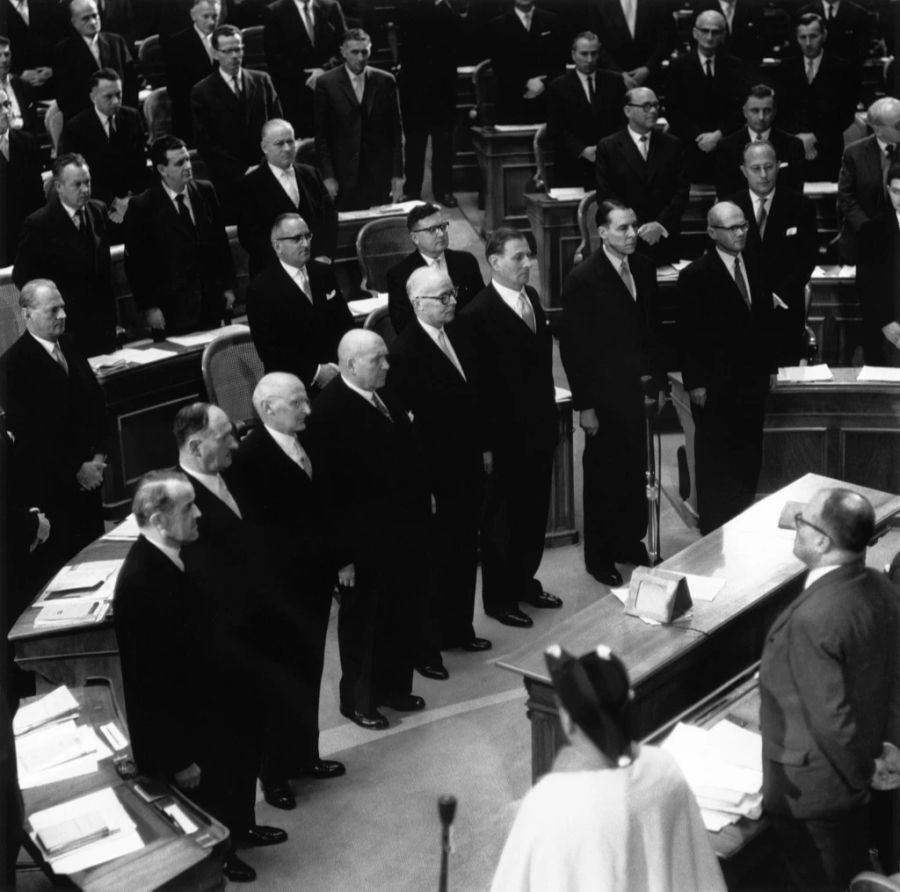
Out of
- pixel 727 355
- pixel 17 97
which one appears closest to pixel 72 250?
pixel 17 97

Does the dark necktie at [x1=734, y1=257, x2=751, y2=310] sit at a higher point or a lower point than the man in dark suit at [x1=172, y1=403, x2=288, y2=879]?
higher

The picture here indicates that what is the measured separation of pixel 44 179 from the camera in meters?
8.29

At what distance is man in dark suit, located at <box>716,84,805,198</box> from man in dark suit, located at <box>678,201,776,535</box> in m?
1.60

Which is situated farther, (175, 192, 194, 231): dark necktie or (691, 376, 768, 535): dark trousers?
(175, 192, 194, 231): dark necktie

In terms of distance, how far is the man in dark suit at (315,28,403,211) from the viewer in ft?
28.1

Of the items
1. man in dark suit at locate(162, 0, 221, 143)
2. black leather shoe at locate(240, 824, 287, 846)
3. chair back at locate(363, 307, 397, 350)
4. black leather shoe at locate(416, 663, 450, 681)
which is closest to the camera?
black leather shoe at locate(240, 824, 287, 846)

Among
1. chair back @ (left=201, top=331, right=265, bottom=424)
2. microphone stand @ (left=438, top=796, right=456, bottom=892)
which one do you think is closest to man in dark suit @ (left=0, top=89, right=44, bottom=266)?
chair back @ (left=201, top=331, right=265, bottom=424)

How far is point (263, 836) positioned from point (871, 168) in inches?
207

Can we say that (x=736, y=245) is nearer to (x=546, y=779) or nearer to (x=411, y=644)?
(x=411, y=644)

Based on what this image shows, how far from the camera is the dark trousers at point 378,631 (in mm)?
5352

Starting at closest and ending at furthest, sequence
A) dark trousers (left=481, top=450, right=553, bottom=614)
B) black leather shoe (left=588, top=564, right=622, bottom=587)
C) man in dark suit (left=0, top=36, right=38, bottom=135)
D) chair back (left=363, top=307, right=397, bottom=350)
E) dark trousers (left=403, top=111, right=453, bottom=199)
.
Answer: dark trousers (left=481, top=450, right=553, bottom=614), black leather shoe (left=588, top=564, right=622, bottom=587), chair back (left=363, top=307, right=397, bottom=350), man in dark suit (left=0, top=36, right=38, bottom=135), dark trousers (left=403, top=111, right=453, bottom=199)

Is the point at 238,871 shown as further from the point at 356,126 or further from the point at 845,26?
the point at 845,26

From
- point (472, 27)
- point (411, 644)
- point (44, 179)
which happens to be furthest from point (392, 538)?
point (472, 27)

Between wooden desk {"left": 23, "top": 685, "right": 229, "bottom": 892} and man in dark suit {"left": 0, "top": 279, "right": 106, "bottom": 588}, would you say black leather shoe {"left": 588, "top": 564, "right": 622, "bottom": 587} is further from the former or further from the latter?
wooden desk {"left": 23, "top": 685, "right": 229, "bottom": 892}
